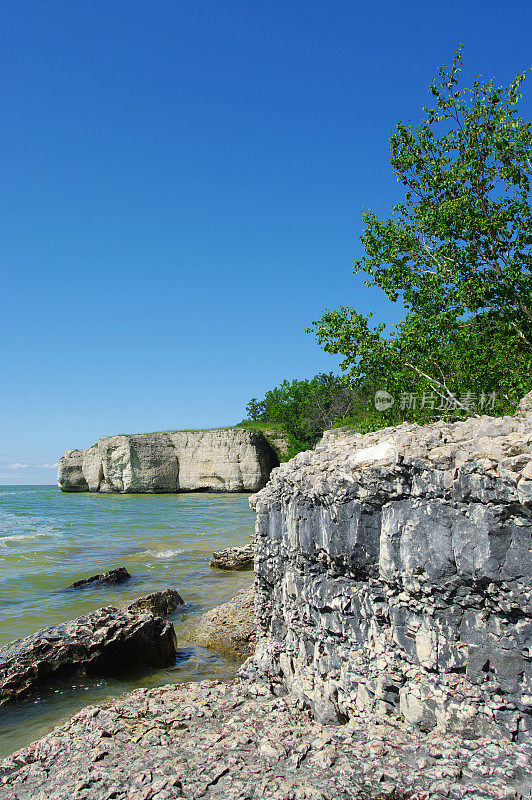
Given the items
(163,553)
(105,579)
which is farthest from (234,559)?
(163,553)

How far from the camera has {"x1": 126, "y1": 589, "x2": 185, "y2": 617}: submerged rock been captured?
31.4 ft

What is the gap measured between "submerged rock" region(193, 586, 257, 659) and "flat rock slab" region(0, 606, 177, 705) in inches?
25.0

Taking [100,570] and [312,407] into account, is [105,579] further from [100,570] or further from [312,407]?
[312,407]

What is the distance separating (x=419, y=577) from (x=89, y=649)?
18.6 feet

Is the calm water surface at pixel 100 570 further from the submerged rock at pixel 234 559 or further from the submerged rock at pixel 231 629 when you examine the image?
the submerged rock at pixel 234 559

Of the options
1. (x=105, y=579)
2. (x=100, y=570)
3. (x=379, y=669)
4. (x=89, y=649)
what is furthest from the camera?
(x=100, y=570)

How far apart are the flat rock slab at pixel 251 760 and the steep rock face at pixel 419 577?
0.22 meters

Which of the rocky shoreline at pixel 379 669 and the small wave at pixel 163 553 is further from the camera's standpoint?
the small wave at pixel 163 553

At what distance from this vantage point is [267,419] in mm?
98000

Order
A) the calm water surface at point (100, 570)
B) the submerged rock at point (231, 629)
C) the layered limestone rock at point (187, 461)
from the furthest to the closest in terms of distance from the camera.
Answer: the layered limestone rock at point (187, 461) → the submerged rock at point (231, 629) → the calm water surface at point (100, 570)

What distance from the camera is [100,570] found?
15664 mm

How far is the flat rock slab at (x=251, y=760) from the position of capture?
9.65 ft

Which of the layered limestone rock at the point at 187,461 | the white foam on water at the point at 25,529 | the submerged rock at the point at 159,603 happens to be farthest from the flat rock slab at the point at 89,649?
the layered limestone rock at the point at 187,461

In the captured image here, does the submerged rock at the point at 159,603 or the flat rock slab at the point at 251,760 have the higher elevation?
the flat rock slab at the point at 251,760
